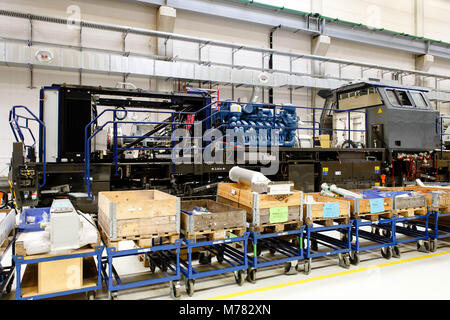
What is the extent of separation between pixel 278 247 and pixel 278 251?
0.19 m

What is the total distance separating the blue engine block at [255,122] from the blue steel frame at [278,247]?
3.24m

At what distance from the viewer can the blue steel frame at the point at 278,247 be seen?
154 inches

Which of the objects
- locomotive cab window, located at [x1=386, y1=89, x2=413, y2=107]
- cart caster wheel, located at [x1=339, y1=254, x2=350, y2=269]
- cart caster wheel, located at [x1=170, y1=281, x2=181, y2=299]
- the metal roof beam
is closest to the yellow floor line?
cart caster wheel, located at [x1=339, y1=254, x2=350, y2=269]

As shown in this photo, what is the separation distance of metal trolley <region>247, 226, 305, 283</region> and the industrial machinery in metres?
2.20

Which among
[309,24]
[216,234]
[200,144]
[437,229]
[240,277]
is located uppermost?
[309,24]

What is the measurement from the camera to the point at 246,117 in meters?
8.31

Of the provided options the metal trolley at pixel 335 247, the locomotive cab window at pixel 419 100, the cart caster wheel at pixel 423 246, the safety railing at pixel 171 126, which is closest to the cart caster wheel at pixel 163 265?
the metal trolley at pixel 335 247

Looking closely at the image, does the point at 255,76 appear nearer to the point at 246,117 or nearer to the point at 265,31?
the point at 265,31

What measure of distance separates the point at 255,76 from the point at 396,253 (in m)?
8.76

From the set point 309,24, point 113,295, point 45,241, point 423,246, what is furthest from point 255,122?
point 309,24

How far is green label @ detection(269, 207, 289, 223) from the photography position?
13.3 ft

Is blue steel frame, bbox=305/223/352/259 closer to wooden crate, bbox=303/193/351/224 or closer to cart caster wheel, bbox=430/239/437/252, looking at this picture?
wooden crate, bbox=303/193/351/224

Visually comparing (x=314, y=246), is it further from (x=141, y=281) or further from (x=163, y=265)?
(x=141, y=281)

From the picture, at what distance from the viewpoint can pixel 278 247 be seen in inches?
181
